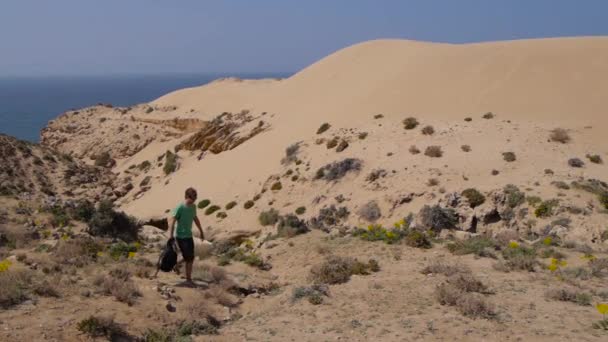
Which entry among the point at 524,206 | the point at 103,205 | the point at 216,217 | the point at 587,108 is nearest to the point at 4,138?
the point at 216,217

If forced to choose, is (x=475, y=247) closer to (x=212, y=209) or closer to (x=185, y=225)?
(x=185, y=225)

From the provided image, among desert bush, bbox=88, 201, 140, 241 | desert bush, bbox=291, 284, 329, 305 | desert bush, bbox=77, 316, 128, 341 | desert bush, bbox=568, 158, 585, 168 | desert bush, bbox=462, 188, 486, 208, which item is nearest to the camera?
desert bush, bbox=77, 316, 128, 341

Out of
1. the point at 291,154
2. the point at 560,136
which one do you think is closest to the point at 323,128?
the point at 291,154

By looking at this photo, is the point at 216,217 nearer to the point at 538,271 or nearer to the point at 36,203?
the point at 36,203

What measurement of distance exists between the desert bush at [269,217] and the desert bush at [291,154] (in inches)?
206

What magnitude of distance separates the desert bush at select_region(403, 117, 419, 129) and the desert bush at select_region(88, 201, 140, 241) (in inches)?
621

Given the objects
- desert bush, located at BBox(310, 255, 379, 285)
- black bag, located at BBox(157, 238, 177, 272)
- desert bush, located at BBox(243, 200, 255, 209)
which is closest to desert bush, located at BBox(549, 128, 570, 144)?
desert bush, located at BBox(243, 200, 255, 209)

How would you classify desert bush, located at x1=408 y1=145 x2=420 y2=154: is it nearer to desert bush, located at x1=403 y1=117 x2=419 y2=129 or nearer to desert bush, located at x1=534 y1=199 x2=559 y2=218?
desert bush, located at x1=403 y1=117 x2=419 y2=129

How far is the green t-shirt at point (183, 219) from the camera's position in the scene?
8789 mm

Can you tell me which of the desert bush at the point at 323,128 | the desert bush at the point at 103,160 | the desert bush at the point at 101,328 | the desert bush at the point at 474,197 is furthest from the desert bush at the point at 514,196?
the desert bush at the point at 103,160

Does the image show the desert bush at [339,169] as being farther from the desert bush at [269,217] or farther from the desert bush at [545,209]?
the desert bush at [545,209]

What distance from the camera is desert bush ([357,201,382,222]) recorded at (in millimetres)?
19188

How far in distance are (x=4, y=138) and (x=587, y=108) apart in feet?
111

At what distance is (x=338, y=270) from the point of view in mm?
9758
